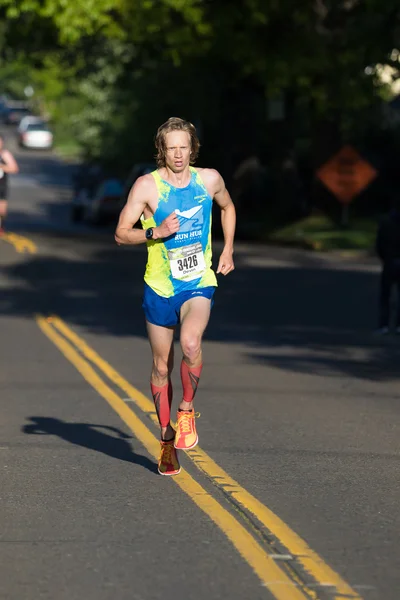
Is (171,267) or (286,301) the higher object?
(171,267)

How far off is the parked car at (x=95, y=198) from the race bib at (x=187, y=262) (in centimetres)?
3252

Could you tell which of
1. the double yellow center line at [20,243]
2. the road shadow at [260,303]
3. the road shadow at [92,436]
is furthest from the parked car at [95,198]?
the road shadow at [92,436]

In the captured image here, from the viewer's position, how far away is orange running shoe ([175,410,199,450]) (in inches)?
356

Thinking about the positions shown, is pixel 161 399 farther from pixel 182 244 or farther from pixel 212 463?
pixel 182 244

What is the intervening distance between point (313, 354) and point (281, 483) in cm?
827

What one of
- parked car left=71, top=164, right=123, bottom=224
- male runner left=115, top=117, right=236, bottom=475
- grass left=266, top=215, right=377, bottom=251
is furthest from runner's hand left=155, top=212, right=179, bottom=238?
parked car left=71, top=164, right=123, bottom=224

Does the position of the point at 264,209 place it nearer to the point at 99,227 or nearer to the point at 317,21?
the point at 99,227

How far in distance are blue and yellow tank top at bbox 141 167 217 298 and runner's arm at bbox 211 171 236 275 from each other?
4.7 inches

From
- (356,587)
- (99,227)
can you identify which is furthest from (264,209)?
(356,587)

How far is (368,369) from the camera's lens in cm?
1597

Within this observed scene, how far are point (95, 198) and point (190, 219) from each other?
3653 centimetres

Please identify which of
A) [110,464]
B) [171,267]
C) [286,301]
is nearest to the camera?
[171,267]

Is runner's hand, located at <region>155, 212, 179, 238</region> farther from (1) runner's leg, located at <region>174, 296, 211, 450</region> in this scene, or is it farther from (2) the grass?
(2) the grass

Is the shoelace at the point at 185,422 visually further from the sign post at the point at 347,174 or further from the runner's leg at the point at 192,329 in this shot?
the sign post at the point at 347,174
